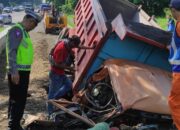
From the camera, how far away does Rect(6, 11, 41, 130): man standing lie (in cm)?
641

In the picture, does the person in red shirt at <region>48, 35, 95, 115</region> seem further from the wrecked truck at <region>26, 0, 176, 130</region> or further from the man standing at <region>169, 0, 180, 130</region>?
the man standing at <region>169, 0, 180, 130</region>

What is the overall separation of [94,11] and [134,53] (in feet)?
7.28

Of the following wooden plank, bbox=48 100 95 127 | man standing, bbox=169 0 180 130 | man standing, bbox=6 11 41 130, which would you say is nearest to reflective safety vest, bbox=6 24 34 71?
man standing, bbox=6 11 41 130

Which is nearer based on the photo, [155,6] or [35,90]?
[35,90]

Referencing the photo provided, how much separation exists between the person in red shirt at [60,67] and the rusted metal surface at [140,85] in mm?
690

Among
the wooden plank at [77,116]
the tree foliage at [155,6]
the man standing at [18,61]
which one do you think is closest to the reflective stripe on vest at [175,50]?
the wooden plank at [77,116]

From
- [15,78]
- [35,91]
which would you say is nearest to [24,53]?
[15,78]

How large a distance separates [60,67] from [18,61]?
1.29 meters

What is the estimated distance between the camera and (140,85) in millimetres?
6988

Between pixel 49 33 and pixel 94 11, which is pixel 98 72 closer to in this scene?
pixel 94 11

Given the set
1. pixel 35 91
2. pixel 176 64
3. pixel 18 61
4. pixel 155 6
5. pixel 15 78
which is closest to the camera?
pixel 176 64

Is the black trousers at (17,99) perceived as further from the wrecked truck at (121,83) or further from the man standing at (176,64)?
the man standing at (176,64)

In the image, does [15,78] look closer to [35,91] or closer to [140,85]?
[140,85]

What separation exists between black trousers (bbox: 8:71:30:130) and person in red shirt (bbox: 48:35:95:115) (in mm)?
831
